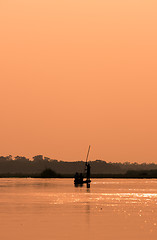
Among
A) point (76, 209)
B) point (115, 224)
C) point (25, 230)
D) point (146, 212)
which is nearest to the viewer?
point (25, 230)

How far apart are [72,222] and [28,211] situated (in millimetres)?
12245

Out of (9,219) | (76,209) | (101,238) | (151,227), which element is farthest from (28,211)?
(101,238)

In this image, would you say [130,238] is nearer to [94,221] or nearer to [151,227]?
[151,227]

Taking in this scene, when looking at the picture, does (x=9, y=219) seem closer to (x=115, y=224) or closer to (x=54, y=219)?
(x=54, y=219)

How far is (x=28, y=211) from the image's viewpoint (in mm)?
60219

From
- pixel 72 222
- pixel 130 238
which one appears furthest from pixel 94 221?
pixel 130 238

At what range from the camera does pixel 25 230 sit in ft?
140

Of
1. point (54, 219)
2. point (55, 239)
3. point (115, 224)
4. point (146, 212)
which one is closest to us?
point (55, 239)

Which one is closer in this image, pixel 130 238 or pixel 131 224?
pixel 130 238

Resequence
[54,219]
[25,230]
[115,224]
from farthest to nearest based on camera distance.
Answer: [54,219] → [115,224] → [25,230]

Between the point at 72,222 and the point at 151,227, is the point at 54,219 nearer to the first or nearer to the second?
the point at 72,222

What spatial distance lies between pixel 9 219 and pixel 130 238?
46.5ft

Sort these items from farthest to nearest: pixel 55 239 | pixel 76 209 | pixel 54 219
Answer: pixel 76 209 < pixel 54 219 < pixel 55 239

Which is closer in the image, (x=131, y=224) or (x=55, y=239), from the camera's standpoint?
(x=55, y=239)
